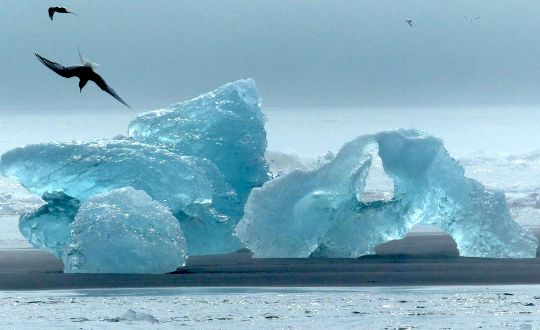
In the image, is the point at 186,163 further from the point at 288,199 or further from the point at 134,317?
the point at 134,317

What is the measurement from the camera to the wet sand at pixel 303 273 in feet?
39.4

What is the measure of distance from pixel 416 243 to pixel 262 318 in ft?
22.6

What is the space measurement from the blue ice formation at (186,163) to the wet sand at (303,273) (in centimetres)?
76

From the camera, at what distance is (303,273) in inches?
503

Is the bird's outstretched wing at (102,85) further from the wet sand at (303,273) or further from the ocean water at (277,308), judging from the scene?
the wet sand at (303,273)

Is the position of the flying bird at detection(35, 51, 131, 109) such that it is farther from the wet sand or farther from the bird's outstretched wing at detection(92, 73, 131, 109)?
the wet sand

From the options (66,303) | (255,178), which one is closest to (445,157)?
(255,178)

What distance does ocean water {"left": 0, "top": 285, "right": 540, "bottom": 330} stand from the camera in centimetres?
936

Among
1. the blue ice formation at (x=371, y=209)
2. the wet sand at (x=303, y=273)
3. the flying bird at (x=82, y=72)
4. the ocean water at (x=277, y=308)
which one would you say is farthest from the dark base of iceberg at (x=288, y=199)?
the flying bird at (x=82, y=72)

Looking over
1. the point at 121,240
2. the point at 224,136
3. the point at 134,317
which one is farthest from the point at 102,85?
the point at 224,136

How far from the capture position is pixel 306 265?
44.3ft

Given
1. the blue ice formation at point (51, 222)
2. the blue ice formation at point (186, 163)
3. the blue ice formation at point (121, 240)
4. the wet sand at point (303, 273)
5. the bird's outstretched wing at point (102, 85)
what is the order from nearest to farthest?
the bird's outstretched wing at point (102, 85), the wet sand at point (303, 273), the blue ice formation at point (121, 240), the blue ice formation at point (51, 222), the blue ice formation at point (186, 163)

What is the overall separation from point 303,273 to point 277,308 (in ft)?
8.45

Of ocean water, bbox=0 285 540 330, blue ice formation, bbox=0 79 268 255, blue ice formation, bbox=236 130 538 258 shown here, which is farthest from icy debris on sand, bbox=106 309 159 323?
blue ice formation, bbox=0 79 268 255
